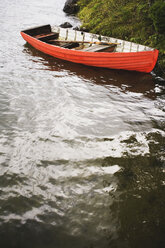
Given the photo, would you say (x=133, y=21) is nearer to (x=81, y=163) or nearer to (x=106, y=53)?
(x=106, y=53)

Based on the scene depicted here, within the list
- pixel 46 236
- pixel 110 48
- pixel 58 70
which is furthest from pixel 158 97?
pixel 46 236

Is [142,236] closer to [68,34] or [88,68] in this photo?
[88,68]

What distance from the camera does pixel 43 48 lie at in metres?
11.9

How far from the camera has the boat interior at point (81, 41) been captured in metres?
10.3

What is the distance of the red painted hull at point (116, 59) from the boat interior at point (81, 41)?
1.95ft

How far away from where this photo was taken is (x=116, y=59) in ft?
30.7

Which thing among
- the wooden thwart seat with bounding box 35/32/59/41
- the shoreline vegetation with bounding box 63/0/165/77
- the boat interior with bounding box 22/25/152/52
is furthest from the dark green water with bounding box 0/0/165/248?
the wooden thwart seat with bounding box 35/32/59/41

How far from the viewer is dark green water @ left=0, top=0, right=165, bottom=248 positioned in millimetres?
3535

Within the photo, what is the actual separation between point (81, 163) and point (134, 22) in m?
11.2

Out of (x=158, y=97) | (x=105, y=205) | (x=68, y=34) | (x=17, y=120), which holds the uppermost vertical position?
(x=68, y=34)

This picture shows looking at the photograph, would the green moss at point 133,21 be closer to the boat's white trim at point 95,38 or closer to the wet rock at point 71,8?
the boat's white trim at point 95,38

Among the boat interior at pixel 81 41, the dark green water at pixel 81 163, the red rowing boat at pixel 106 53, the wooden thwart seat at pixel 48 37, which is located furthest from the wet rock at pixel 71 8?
the dark green water at pixel 81 163

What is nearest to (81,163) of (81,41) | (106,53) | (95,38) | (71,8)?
(106,53)

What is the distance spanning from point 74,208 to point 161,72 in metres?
8.16
